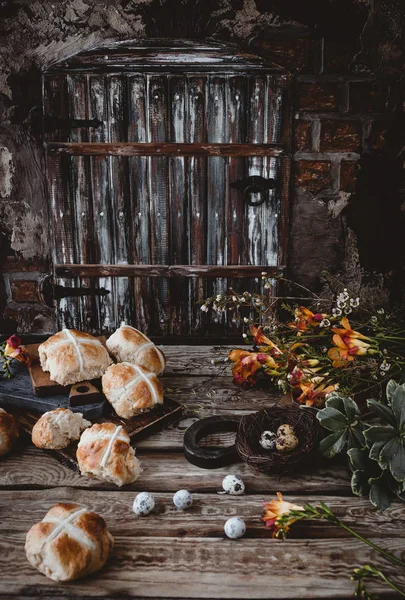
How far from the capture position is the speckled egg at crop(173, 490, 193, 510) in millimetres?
1495

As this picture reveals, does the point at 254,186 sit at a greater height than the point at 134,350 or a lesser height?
greater

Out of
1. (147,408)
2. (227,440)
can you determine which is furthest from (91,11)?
(227,440)

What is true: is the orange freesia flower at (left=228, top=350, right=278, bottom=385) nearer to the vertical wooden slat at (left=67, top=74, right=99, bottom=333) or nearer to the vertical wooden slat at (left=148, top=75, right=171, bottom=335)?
the vertical wooden slat at (left=148, top=75, right=171, bottom=335)

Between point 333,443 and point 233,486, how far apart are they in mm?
316

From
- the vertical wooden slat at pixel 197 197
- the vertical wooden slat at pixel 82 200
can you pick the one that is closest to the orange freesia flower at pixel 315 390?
the vertical wooden slat at pixel 197 197

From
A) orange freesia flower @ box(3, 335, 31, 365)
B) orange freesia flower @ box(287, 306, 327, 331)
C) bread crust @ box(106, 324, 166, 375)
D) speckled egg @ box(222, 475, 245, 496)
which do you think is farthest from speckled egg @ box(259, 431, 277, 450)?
orange freesia flower @ box(3, 335, 31, 365)

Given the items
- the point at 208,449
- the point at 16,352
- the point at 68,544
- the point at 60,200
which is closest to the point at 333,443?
the point at 208,449

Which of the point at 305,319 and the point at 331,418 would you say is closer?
the point at 331,418

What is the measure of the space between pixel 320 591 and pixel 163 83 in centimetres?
250

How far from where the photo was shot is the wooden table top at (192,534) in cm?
125

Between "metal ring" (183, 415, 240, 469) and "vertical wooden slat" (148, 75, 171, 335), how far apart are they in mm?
1489

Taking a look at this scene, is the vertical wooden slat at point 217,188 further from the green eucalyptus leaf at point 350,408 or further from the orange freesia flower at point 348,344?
the green eucalyptus leaf at point 350,408

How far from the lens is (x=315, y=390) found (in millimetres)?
1803

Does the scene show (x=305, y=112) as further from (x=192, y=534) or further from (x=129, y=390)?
(x=192, y=534)
